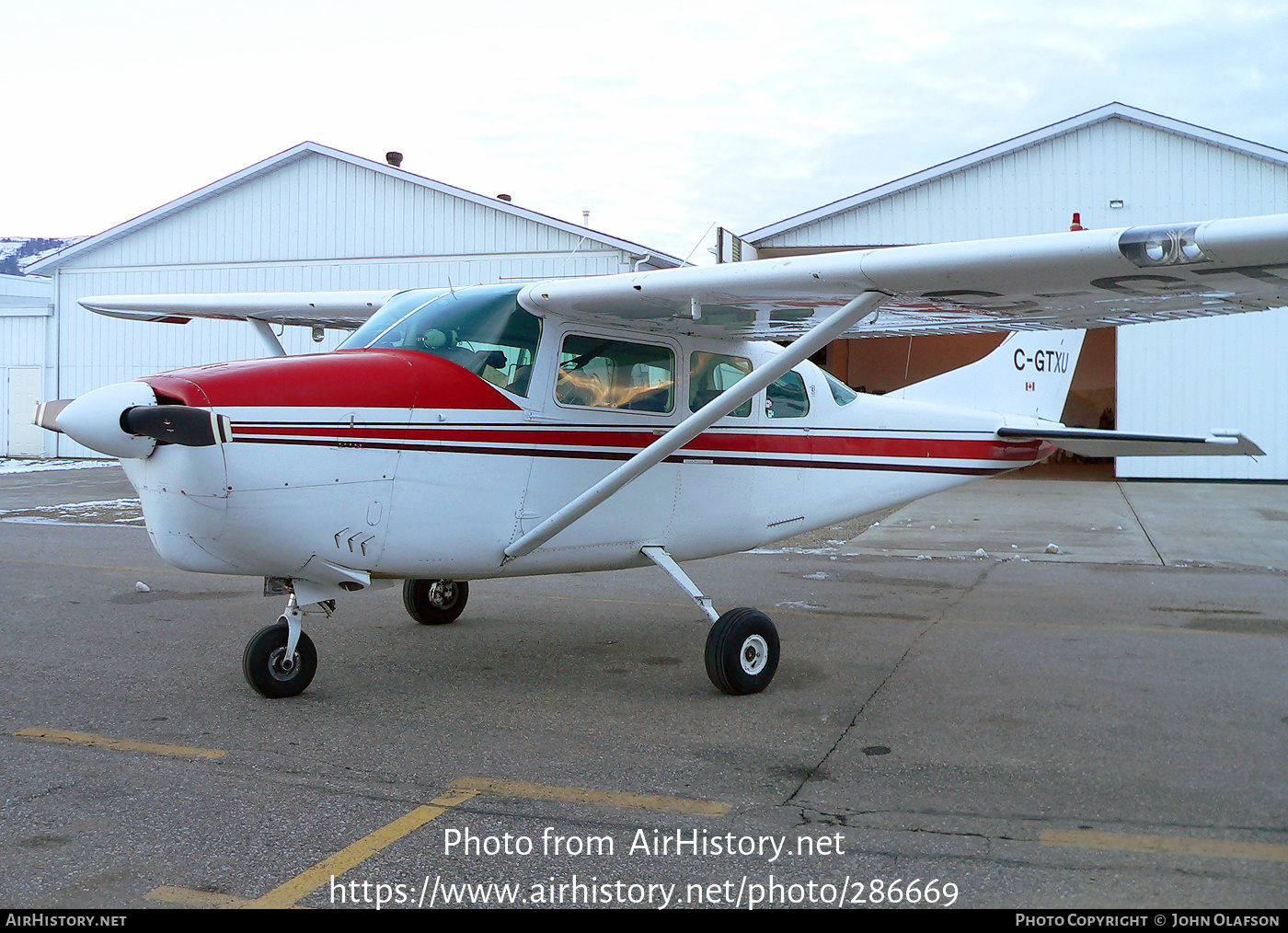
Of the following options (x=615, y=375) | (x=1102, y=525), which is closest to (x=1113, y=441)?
(x=615, y=375)

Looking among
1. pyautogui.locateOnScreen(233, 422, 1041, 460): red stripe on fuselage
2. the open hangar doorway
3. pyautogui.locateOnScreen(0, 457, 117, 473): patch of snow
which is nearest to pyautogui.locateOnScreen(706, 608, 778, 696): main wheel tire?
pyautogui.locateOnScreen(233, 422, 1041, 460): red stripe on fuselage

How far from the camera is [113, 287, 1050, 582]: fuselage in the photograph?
444cm

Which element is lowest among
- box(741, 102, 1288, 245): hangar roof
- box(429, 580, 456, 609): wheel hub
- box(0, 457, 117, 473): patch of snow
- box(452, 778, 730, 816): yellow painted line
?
box(0, 457, 117, 473): patch of snow

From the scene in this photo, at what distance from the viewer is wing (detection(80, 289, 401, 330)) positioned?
7125 millimetres

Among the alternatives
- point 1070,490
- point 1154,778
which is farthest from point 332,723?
point 1070,490

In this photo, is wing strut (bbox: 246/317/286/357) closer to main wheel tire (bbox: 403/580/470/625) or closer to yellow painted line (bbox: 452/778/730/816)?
main wheel tire (bbox: 403/580/470/625)

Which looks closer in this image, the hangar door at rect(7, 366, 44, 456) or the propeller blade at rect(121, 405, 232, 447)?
the propeller blade at rect(121, 405, 232, 447)

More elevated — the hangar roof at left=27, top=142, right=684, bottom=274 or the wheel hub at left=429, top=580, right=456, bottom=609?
the hangar roof at left=27, top=142, right=684, bottom=274

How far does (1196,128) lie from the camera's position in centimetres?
1692

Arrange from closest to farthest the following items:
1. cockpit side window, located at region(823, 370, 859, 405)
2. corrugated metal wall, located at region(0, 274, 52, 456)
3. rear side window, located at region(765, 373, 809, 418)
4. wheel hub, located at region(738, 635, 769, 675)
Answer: wheel hub, located at region(738, 635, 769, 675) → rear side window, located at region(765, 373, 809, 418) → cockpit side window, located at region(823, 370, 859, 405) → corrugated metal wall, located at region(0, 274, 52, 456)

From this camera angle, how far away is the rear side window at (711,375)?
6.12 m

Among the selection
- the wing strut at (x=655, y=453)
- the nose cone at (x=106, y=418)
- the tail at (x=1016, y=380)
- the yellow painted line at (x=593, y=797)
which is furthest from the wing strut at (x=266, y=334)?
the tail at (x=1016, y=380)

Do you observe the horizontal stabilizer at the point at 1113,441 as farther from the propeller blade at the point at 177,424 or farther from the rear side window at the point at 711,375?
the propeller blade at the point at 177,424

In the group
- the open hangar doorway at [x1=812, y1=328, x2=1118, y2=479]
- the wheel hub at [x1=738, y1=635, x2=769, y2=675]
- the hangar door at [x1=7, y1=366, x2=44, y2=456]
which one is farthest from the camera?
the open hangar doorway at [x1=812, y1=328, x2=1118, y2=479]
